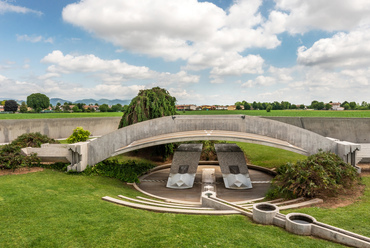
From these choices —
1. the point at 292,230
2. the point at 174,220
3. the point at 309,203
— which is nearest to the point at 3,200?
the point at 174,220

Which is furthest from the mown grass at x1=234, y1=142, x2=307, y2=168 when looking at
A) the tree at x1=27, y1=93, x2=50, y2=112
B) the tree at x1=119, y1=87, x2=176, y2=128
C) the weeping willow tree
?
→ the tree at x1=27, y1=93, x2=50, y2=112

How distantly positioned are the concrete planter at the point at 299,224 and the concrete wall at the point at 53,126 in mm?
26286

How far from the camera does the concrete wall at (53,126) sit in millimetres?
23766

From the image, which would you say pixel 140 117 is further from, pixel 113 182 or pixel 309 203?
→ pixel 309 203

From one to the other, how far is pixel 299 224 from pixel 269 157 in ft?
47.4

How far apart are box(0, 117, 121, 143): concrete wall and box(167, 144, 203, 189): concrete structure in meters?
17.5

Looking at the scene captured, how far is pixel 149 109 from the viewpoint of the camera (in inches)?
781

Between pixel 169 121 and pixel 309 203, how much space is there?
9048mm

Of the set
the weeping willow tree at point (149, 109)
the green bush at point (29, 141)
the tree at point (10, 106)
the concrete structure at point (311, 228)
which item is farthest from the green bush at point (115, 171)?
the tree at point (10, 106)

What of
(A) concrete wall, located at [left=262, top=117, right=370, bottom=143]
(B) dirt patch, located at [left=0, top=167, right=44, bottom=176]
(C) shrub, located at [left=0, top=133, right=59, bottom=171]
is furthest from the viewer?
(A) concrete wall, located at [left=262, top=117, right=370, bottom=143]

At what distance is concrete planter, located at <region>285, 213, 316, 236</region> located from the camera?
5909 millimetres

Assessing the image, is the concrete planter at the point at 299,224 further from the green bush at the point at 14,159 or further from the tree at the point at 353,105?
the tree at the point at 353,105

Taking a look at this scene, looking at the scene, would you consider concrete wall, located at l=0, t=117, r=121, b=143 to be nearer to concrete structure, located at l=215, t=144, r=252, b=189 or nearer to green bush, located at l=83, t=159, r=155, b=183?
green bush, located at l=83, t=159, r=155, b=183

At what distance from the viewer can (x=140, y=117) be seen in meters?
19.2
